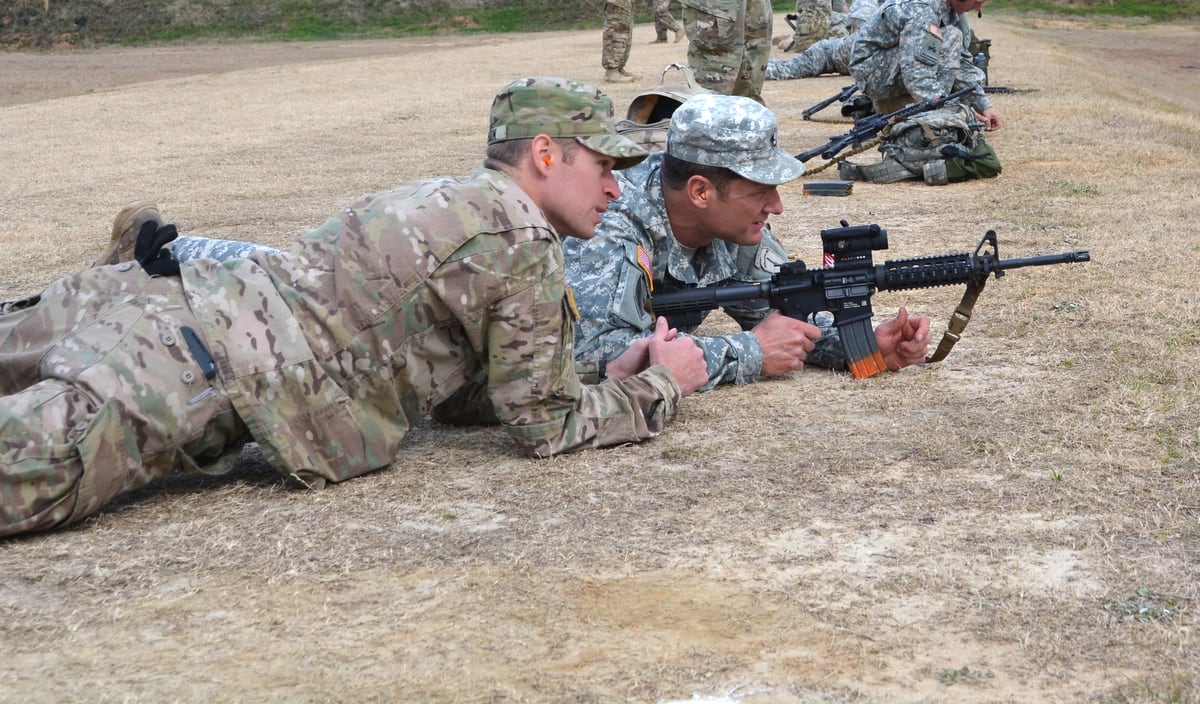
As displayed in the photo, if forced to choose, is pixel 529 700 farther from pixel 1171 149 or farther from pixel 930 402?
pixel 1171 149

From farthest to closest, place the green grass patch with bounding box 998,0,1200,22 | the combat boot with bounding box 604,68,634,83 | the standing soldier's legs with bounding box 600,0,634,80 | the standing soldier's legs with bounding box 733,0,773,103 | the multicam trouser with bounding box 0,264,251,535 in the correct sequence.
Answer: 1. the green grass patch with bounding box 998,0,1200,22
2. the combat boot with bounding box 604,68,634,83
3. the standing soldier's legs with bounding box 600,0,634,80
4. the standing soldier's legs with bounding box 733,0,773,103
5. the multicam trouser with bounding box 0,264,251,535

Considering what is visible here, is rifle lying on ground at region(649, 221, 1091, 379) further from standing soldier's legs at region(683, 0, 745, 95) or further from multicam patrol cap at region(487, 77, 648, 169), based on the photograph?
standing soldier's legs at region(683, 0, 745, 95)

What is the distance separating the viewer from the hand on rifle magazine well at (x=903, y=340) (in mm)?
4715

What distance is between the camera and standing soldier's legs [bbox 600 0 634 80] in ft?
61.9

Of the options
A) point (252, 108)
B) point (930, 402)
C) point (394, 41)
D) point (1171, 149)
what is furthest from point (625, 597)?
point (394, 41)

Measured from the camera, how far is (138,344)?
3436mm

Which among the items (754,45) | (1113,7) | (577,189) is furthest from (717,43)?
(1113,7)

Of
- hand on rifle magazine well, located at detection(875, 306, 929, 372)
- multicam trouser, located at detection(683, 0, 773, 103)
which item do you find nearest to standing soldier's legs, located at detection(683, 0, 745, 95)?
multicam trouser, located at detection(683, 0, 773, 103)

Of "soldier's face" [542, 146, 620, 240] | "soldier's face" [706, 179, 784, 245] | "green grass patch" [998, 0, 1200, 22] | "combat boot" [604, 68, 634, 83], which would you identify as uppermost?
"soldier's face" [542, 146, 620, 240]

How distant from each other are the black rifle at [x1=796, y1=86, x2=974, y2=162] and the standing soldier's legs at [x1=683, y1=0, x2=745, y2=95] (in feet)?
5.43

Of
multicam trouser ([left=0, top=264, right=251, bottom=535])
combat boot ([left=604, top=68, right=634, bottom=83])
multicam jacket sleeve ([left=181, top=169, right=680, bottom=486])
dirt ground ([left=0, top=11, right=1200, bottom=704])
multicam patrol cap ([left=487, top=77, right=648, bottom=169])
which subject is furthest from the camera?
combat boot ([left=604, top=68, right=634, bottom=83])

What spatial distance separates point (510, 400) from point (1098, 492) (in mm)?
1602

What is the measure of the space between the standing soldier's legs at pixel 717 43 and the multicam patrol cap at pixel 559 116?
8.25 m

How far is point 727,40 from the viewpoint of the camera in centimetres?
1187
